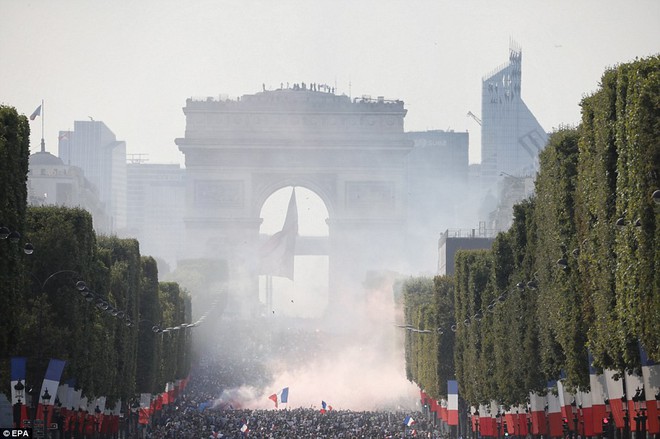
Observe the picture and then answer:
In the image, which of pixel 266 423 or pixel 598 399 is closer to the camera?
pixel 598 399

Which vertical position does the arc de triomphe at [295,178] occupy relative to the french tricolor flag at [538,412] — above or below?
above

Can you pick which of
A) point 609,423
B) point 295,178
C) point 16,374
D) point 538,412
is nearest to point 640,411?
point 609,423

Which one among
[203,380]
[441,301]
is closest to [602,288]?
[441,301]

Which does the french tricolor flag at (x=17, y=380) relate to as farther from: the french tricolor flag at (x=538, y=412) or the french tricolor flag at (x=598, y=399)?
the french tricolor flag at (x=538, y=412)

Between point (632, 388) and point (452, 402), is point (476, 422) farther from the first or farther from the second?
point (632, 388)

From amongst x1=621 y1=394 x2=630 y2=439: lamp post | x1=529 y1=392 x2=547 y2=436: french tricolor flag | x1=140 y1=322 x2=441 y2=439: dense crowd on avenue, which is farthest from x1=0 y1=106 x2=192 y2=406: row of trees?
x1=621 y1=394 x2=630 y2=439: lamp post

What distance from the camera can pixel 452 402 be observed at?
7569 centimetres

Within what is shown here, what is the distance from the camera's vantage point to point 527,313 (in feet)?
194

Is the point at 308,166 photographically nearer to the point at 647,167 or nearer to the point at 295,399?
the point at 295,399

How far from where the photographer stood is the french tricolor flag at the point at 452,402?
74.7 meters

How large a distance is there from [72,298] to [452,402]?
80.7ft

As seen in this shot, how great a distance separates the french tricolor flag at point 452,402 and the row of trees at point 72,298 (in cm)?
1373

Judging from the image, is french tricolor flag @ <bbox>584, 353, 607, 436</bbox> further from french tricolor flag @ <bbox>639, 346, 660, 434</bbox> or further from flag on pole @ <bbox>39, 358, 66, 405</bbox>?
flag on pole @ <bbox>39, 358, 66, 405</bbox>

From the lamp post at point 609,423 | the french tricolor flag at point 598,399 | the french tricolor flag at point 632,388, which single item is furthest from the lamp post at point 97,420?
the french tricolor flag at point 632,388
